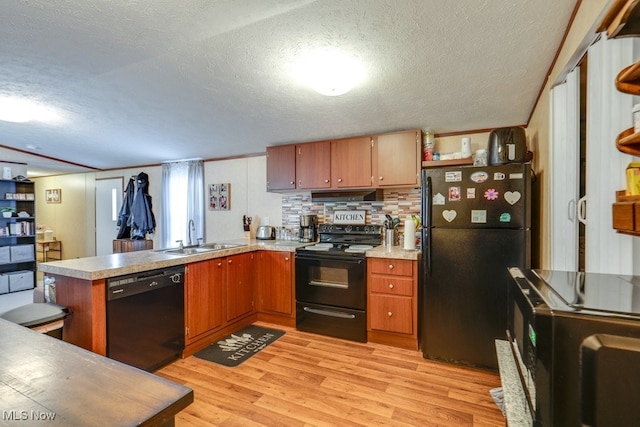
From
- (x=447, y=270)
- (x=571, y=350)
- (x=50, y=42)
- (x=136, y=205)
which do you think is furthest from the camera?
(x=136, y=205)

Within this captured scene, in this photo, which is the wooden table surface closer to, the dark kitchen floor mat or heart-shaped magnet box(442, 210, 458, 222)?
the dark kitchen floor mat

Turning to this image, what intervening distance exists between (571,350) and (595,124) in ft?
3.74

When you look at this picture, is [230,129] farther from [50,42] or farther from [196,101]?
[50,42]

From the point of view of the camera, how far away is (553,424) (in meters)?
0.70

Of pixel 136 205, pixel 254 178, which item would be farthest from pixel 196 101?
pixel 136 205

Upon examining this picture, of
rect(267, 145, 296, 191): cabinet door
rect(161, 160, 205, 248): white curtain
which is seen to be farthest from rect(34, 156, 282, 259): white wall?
rect(267, 145, 296, 191): cabinet door

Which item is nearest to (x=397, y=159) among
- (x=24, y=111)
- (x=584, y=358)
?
(x=584, y=358)

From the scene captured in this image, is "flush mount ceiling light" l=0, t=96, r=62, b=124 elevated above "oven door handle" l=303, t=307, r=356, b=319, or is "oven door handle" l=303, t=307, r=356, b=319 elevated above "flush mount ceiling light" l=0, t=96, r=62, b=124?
"flush mount ceiling light" l=0, t=96, r=62, b=124

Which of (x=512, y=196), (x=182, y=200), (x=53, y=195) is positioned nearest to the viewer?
(x=512, y=196)

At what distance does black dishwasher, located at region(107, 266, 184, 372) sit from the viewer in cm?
203

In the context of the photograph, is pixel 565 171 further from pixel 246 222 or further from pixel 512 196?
pixel 246 222

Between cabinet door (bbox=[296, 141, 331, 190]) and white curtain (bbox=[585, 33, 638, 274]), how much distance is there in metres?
2.36

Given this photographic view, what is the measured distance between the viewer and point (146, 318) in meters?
2.22

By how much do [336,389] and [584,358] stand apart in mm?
1782
